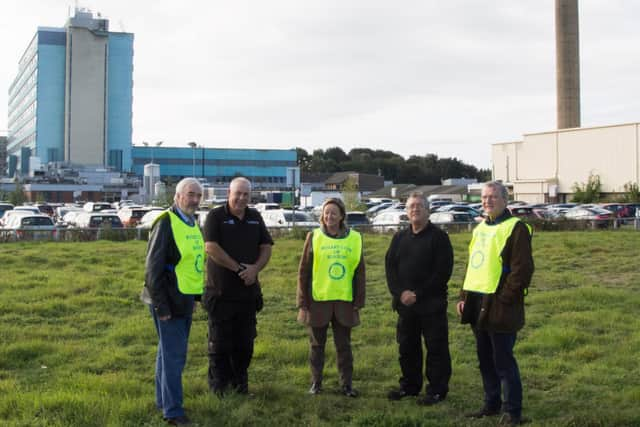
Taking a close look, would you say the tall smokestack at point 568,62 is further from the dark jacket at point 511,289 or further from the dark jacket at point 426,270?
the dark jacket at point 511,289

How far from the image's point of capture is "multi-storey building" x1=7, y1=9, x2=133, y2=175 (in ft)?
299

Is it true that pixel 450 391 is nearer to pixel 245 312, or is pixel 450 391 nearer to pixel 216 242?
pixel 245 312

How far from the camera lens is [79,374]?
6.98m

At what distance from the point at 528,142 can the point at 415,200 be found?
2648 inches

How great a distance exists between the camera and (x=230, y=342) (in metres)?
6.40

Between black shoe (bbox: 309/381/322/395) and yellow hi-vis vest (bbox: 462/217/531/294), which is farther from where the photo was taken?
black shoe (bbox: 309/381/322/395)

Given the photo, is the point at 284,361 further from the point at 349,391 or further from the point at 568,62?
the point at 568,62

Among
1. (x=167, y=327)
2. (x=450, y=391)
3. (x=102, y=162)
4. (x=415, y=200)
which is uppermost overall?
(x=102, y=162)

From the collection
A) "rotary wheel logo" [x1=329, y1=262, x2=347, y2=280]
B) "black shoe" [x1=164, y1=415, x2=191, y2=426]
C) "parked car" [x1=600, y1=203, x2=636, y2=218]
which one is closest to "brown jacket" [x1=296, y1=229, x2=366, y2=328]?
"rotary wheel logo" [x1=329, y1=262, x2=347, y2=280]

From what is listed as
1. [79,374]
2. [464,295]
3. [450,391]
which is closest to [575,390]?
[450,391]

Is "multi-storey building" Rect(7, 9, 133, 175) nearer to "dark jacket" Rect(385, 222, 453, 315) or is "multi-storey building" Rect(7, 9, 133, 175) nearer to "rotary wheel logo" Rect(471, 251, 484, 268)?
"dark jacket" Rect(385, 222, 453, 315)

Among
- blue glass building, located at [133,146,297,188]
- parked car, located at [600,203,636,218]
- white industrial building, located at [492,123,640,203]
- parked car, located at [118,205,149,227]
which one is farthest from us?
blue glass building, located at [133,146,297,188]

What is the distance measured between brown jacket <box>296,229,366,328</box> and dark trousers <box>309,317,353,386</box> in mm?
87

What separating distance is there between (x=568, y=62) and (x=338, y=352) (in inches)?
2696
